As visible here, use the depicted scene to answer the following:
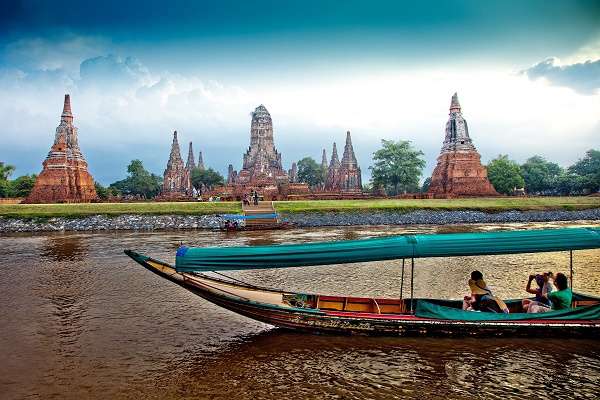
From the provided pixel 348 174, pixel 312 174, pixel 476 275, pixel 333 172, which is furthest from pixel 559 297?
pixel 312 174

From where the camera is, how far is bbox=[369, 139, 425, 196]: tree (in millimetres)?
61719

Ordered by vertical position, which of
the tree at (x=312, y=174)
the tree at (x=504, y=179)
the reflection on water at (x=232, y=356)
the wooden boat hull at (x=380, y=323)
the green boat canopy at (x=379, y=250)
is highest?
the tree at (x=312, y=174)

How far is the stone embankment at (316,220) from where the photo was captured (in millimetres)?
35766

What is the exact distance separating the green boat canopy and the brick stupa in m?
45.9

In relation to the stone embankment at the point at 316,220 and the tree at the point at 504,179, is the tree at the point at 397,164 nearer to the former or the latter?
the tree at the point at 504,179

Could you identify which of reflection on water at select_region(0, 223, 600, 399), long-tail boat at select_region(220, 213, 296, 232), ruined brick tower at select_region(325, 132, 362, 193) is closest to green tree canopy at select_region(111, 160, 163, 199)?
ruined brick tower at select_region(325, 132, 362, 193)

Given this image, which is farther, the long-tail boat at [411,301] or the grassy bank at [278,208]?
the grassy bank at [278,208]

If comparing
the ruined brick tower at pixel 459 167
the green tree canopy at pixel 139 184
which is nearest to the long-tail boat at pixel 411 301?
the ruined brick tower at pixel 459 167

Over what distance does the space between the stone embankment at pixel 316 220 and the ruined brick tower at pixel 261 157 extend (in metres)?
22.3

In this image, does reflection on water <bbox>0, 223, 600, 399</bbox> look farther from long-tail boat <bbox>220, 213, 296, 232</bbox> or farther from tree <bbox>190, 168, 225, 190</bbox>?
tree <bbox>190, 168, 225, 190</bbox>

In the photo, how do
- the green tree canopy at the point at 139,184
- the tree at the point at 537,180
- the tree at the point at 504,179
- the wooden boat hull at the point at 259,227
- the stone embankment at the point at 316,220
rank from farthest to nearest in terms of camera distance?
the green tree canopy at the point at 139,184
the tree at the point at 537,180
the tree at the point at 504,179
the stone embankment at the point at 316,220
the wooden boat hull at the point at 259,227

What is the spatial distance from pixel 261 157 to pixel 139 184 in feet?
111

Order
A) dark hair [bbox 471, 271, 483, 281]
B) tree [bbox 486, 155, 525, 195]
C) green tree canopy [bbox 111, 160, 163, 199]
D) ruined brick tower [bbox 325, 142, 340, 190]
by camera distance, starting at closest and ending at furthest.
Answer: dark hair [bbox 471, 271, 483, 281]
tree [bbox 486, 155, 525, 195]
ruined brick tower [bbox 325, 142, 340, 190]
green tree canopy [bbox 111, 160, 163, 199]

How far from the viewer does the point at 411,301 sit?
919 cm
